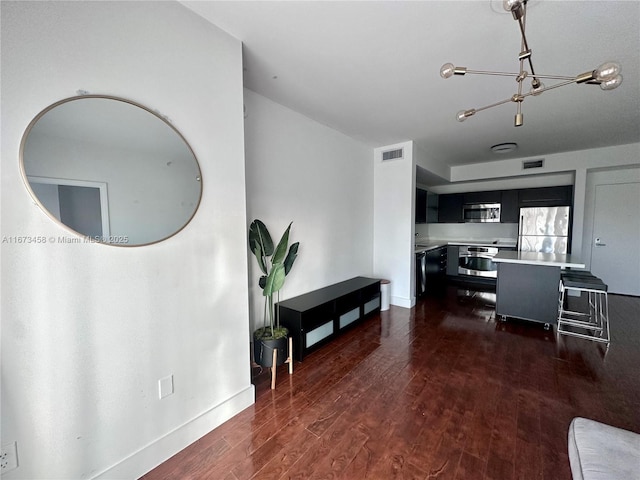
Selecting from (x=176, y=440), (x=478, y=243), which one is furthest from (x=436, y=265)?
(x=176, y=440)

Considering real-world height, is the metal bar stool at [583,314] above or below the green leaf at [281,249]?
below

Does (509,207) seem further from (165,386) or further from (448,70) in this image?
(165,386)

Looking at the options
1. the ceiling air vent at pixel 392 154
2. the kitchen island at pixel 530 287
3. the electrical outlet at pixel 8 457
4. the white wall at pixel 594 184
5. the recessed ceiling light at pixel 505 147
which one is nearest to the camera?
the electrical outlet at pixel 8 457

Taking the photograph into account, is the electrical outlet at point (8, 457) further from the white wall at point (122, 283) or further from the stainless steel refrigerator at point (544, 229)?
the stainless steel refrigerator at point (544, 229)

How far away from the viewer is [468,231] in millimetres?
6109

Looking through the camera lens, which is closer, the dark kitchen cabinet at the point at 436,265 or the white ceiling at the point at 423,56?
the white ceiling at the point at 423,56

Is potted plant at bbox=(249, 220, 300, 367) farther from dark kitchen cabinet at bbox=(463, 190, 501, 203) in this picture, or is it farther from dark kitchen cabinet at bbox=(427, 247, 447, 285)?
dark kitchen cabinet at bbox=(463, 190, 501, 203)

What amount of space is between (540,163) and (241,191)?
561cm

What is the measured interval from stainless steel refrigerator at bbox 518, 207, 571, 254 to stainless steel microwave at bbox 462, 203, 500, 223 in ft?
1.43

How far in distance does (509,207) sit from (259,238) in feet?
17.2

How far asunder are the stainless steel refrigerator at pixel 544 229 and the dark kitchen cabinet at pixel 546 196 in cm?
11

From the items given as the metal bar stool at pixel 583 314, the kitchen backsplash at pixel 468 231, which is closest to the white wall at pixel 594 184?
the kitchen backsplash at pixel 468 231

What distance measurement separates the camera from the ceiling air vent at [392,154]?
4.07 m

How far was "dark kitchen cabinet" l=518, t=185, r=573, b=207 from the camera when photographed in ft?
15.3
